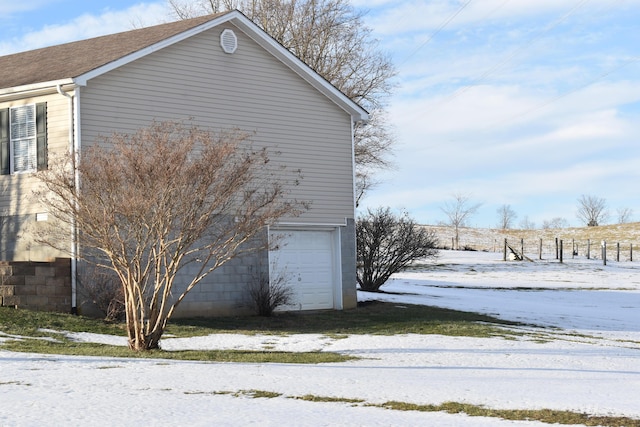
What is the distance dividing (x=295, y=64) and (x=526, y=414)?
15.2 m

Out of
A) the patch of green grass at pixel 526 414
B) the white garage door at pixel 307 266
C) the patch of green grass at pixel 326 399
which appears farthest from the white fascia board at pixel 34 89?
the patch of green grass at pixel 526 414

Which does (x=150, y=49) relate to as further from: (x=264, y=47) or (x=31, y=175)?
(x=31, y=175)

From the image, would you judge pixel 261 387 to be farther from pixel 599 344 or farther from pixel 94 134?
pixel 94 134

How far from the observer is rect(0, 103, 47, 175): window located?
1883 cm

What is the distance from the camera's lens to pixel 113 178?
43.4 ft

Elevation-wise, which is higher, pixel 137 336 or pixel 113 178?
pixel 113 178

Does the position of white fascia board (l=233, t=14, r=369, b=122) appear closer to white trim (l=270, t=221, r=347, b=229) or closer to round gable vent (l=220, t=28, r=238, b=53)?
round gable vent (l=220, t=28, r=238, b=53)

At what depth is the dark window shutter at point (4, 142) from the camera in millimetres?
19469

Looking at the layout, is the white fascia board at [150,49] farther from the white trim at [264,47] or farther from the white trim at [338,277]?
the white trim at [338,277]

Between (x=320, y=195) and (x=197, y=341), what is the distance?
7561 millimetres

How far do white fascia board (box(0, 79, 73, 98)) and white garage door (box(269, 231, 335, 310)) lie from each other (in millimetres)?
6504

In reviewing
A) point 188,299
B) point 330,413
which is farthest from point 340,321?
point 330,413

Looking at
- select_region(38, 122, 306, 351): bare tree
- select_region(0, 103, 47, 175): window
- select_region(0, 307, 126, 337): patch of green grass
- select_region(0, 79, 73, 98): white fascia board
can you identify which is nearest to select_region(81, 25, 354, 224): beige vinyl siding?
select_region(0, 79, 73, 98): white fascia board

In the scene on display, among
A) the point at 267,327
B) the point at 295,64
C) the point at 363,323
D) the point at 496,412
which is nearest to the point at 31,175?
the point at 267,327
